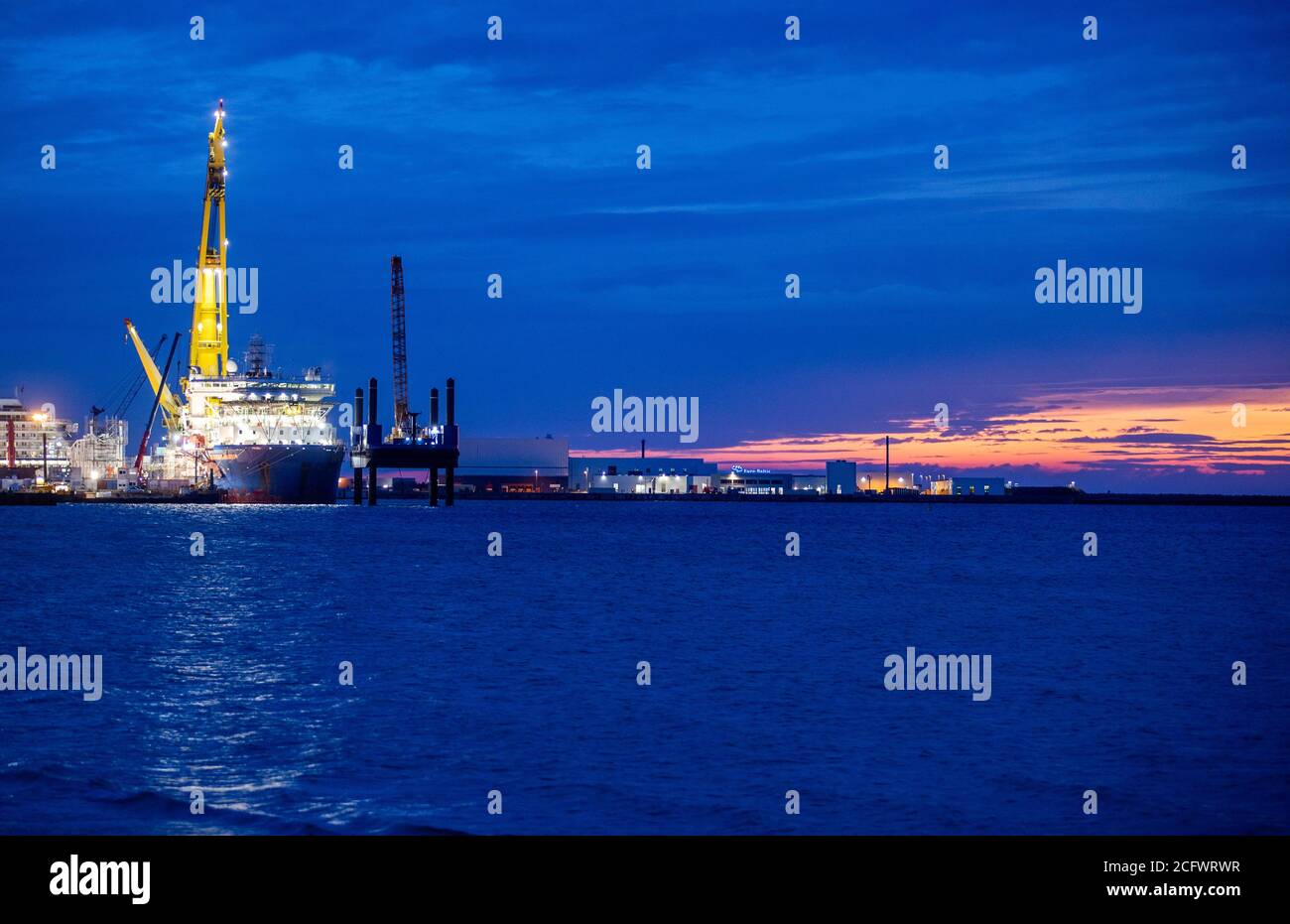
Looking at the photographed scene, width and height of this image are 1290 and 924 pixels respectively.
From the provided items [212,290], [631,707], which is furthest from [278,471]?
[631,707]

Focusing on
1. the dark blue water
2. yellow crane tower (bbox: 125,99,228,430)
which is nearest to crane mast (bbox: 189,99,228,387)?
yellow crane tower (bbox: 125,99,228,430)

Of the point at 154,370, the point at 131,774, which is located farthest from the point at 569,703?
the point at 154,370

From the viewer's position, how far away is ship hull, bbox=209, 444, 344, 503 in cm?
13138

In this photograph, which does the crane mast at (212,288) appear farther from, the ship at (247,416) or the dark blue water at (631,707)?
the dark blue water at (631,707)

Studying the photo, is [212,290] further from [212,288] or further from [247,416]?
[247,416]

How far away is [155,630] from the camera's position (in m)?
33.8

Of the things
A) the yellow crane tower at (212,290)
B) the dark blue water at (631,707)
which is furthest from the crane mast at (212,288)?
the dark blue water at (631,707)

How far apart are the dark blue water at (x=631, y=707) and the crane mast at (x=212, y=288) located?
94.0 metres

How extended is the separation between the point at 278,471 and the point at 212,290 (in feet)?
96.7

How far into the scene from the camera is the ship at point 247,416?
13288 cm

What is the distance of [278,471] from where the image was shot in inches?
5221

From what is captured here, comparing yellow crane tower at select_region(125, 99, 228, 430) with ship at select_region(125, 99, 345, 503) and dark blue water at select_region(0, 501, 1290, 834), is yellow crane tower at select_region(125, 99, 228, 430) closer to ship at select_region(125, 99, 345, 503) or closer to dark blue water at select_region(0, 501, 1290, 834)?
ship at select_region(125, 99, 345, 503)

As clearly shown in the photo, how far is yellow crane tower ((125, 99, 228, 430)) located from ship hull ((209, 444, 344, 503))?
13.2 metres
